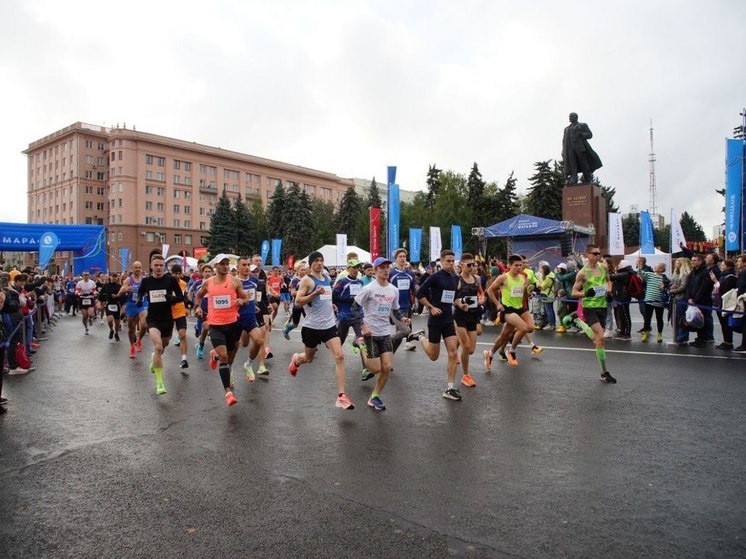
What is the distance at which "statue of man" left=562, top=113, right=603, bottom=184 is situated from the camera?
23219 mm

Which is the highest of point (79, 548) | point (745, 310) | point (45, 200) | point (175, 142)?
point (175, 142)

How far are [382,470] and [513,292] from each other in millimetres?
5599

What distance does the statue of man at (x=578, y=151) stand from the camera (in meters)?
23.2

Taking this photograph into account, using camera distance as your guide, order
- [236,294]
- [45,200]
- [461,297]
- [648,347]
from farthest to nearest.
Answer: [45,200] < [648,347] < [461,297] < [236,294]

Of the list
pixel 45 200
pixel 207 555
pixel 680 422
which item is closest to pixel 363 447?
pixel 207 555

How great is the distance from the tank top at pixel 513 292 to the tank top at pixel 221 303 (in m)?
4.71

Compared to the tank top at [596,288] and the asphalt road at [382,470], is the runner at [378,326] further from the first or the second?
the tank top at [596,288]

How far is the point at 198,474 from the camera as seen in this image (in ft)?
15.5

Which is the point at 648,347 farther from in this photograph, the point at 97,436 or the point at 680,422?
the point at 97,436

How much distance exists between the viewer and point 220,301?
24.7 ft

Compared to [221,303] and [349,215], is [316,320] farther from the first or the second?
[349,215]

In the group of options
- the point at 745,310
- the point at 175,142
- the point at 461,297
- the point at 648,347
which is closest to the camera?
the point at 461,297

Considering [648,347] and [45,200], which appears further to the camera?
[45,200]

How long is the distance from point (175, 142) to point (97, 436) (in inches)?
3799
